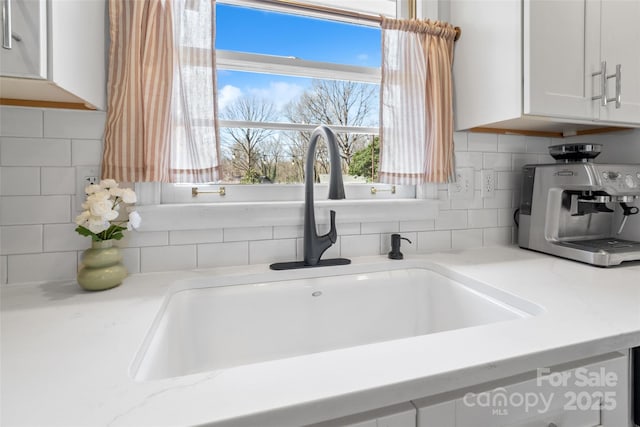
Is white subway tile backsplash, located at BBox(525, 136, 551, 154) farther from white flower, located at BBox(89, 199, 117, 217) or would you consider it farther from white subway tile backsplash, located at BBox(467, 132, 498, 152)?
white flower, located at BBox(89, 199, 117, 217)

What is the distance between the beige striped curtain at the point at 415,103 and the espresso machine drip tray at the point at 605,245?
20.9 inches

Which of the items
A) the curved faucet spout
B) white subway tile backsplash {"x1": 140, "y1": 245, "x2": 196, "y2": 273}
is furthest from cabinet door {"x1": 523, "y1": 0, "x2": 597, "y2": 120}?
white subway tile backsplash {"x1": 140, "y1": 245, "x2": 196, "y2": 273}

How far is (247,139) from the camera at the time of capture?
1260mm

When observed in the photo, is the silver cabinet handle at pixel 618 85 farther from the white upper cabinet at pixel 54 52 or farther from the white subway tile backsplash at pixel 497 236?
the white upper cabinet at pixel 54 52

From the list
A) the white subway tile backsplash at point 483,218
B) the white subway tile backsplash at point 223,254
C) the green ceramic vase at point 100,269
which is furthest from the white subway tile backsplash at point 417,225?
the green ceramic vase at point 100,269

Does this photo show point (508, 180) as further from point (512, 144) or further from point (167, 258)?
point (167, 258)

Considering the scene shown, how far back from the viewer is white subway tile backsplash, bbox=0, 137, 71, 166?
90 centimetres

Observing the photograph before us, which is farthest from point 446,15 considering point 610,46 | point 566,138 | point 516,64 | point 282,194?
point 282,194

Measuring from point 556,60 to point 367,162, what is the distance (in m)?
0.77

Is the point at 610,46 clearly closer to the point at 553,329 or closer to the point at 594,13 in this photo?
the point at 594,13

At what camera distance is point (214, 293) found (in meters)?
0.95

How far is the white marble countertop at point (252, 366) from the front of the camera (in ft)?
1.29

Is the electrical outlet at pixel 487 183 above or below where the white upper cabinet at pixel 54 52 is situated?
below

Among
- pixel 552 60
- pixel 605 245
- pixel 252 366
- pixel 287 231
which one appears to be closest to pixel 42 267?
pixel 287 231
